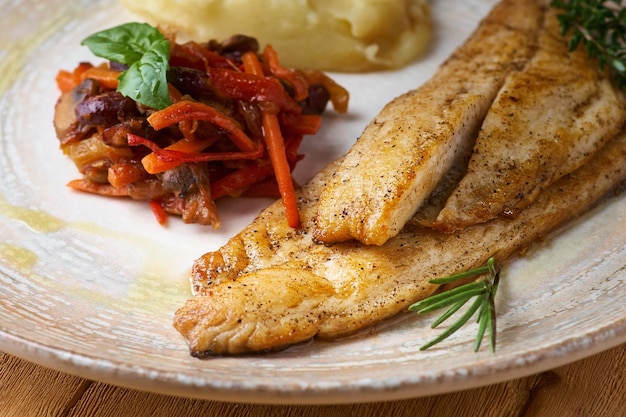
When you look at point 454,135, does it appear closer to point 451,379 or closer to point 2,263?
point 451,379

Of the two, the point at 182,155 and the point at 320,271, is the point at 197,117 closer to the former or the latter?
the point at 182,155

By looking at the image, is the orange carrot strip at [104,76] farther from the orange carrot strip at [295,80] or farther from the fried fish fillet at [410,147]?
the fried fish fillet at [410,147]

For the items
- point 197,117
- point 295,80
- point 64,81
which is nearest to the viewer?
point 197,117

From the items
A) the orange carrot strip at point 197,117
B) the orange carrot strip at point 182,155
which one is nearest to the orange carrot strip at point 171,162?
the orange carrot strip at point 182,155

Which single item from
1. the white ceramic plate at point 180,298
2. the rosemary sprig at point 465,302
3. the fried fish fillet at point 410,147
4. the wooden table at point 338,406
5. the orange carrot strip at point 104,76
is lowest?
the wooden table at point 338,406

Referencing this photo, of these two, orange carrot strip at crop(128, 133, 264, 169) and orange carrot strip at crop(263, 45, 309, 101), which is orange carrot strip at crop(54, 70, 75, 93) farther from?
orange carrot strip at crop(263, 45, 309, 101)

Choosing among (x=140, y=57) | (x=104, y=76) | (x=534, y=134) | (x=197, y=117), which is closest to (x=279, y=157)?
(x=197, y=117)
